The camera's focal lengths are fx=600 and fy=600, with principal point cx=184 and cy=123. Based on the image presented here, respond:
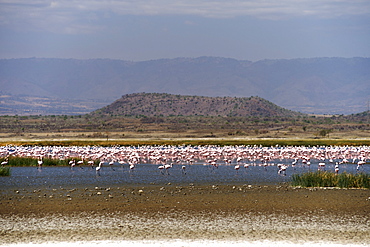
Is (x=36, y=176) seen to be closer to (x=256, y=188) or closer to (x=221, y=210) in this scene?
(x=256, y=188)

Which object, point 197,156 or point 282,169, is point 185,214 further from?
point 197,156

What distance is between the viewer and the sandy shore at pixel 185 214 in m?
14.6

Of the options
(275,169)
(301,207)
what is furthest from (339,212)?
(275,169)

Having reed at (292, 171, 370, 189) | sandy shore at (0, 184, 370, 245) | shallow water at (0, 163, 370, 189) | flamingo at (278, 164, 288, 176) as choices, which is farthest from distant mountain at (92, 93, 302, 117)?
sandy shore at (0, 184, 370, 245)

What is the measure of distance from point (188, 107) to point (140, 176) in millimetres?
138579

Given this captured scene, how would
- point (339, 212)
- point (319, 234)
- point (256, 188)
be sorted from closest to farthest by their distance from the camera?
1. point (319, 234)
2. point (339, 212)
3. point (256, 188)

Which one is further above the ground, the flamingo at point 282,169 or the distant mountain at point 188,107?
the distant mountain at point 188,107

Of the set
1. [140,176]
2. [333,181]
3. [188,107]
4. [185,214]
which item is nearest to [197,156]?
[140,176]

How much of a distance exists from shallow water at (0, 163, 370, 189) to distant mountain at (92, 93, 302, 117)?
114920 mm

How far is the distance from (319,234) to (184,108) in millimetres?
150484

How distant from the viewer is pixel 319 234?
579 inches

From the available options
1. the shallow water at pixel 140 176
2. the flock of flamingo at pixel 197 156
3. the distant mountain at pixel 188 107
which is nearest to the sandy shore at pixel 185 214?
the shallow water at pixel 140 176

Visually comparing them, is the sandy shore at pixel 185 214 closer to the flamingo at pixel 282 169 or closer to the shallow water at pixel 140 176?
the shallow water at pixel 140 176

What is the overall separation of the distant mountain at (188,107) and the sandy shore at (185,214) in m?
126
